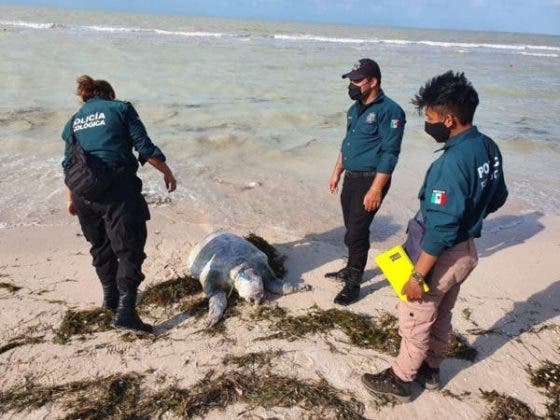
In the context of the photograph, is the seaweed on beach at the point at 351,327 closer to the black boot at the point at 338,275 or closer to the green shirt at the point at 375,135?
the black boot at the point at 338,275

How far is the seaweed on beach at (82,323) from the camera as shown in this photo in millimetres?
3531

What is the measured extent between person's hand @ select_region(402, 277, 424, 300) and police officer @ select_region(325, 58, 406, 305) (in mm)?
1273

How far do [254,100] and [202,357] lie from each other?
1030cm

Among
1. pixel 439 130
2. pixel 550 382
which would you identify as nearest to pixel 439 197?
pixel 439 130

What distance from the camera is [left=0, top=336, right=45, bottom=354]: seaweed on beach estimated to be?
3.33 meters

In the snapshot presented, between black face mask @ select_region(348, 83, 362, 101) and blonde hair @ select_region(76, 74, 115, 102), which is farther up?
black face mask @ select_region(348, 83, 362, 101)

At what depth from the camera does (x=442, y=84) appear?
2.43 meters

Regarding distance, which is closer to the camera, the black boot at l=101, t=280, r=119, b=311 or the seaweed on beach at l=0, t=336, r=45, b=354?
the seaweed on beach at l=0, t=336, r=45, b=354

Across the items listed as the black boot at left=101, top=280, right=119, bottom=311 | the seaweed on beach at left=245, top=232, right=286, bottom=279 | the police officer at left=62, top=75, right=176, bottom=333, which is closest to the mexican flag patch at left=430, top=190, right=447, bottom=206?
the police officer at left=62, top=75, right=176, bottom=333

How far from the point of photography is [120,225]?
10.5ft

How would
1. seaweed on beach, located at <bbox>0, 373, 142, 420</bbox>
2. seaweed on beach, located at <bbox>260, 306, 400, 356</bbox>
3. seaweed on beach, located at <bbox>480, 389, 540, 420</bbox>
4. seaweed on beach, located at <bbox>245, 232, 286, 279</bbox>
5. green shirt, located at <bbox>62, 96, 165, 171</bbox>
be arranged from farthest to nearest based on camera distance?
seaweed on beach, located at <bbox>245, 232, 286, 279</bbox> → seaweed on beach, located at <bbox>260, 306, 400, 356</bbox> → green shirt, located at <bbox>62, 96, 165, 171</bbox> → seaweed on beach, located at <bbox>480, 389, 540, 420</bbox> → seaweed on beach, located at <bbox>0, 373, 142, 420</bbox>

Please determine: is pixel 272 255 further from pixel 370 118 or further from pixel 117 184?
pixel 117 184

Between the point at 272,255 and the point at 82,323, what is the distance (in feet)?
6.35

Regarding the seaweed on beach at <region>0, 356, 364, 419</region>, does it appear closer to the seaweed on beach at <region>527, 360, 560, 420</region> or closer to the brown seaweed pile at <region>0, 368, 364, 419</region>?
the brown seaweed pile at <region>0, 368, 364, 419</region>
